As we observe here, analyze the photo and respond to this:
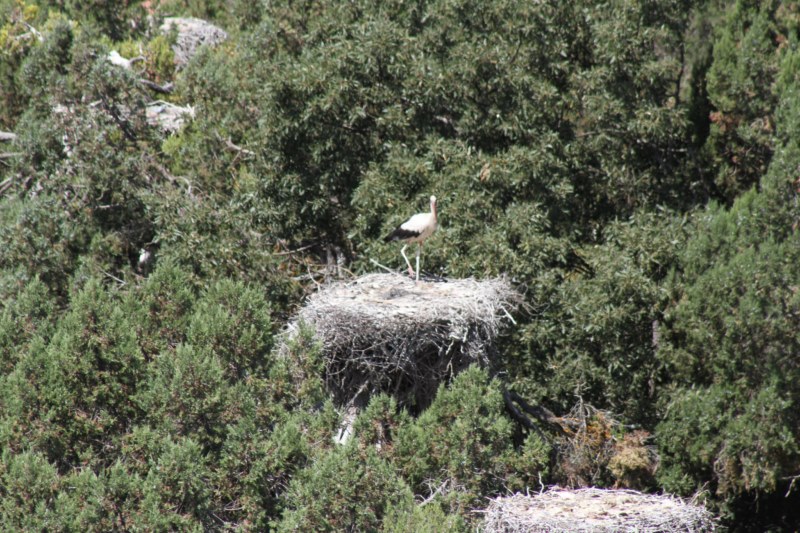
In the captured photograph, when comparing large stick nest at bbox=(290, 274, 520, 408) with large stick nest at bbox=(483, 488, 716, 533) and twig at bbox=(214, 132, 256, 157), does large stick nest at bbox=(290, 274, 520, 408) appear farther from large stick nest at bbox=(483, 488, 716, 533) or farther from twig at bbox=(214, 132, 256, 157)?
twig at bbox=(214, 132, 256, 157)

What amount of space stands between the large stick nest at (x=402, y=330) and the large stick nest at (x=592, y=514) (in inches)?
65.9

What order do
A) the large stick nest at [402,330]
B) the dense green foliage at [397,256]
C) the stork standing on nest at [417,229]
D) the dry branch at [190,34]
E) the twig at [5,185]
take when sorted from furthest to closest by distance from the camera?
the dry branch at [190,34] → the twig at [5,185] → the stork standing on nest at [417,229] → the dense green foliage at [397,256] → the large stick nest at [402,330]

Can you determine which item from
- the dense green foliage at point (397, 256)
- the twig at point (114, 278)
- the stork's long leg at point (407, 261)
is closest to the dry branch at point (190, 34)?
the dense green foliage at point (397, 256)

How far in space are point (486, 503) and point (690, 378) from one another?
125 inches

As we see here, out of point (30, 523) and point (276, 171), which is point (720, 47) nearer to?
point (276, 171)

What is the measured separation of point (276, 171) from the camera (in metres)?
14.4

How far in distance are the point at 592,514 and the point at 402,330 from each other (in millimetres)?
2653

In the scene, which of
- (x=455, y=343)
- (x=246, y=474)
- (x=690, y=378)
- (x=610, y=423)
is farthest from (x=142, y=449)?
(x=690, y=378)

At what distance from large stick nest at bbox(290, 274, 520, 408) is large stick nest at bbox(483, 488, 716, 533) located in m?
1.67

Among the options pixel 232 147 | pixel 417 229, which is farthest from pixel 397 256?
pixel 232 147

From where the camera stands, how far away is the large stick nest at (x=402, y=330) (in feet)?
37.0

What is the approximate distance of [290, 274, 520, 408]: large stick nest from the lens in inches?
444

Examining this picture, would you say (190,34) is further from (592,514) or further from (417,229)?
(592,514)

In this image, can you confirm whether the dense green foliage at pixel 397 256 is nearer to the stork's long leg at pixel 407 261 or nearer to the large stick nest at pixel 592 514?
→ the stork's long leg at pixel 407 261
